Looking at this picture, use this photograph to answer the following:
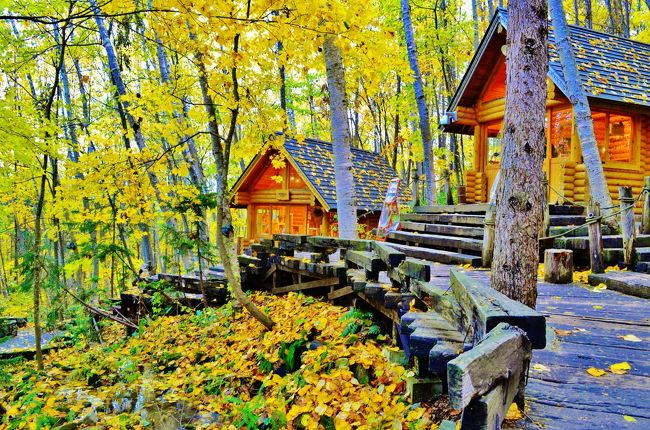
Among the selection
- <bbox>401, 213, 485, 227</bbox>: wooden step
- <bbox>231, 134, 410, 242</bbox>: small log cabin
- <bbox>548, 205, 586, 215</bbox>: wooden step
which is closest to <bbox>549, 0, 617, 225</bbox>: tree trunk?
<bbox>548, 205, 586, 215</bbox>: wooden step

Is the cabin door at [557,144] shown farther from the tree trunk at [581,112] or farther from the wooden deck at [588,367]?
the wooden deck at [588,367]

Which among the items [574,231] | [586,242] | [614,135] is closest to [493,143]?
[614,135]

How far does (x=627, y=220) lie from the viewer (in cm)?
607

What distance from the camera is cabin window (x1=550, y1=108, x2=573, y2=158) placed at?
12809 mm

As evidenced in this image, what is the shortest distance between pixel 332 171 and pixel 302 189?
157 cm

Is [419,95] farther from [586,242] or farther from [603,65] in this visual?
[586,242]

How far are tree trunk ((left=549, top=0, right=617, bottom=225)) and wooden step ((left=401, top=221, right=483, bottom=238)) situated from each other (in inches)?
93.3

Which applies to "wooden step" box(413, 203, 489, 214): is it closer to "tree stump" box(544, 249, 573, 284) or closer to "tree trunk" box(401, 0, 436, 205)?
"tree trunk" box(401, 0, 436, 205)

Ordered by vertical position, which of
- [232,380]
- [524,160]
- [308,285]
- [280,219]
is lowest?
[232,380]

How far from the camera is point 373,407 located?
12.9 ft

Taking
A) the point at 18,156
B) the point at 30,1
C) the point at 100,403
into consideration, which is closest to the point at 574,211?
the point at 100,403

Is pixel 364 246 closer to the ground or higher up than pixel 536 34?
closer to the ground

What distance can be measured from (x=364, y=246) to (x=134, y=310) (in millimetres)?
8240

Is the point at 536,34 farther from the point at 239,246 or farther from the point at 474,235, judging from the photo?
the point at 239,246
